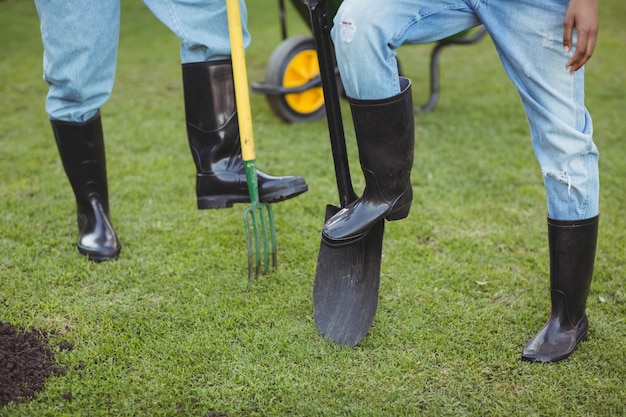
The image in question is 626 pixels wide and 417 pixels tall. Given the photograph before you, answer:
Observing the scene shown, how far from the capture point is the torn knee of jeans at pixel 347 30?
1.68 m

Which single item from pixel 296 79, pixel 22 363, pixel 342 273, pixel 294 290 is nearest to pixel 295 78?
pixel 296 79

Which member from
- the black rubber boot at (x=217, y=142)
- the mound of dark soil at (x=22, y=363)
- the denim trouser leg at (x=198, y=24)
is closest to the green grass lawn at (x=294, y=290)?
the mound of dark soil at (x=22, y=363)

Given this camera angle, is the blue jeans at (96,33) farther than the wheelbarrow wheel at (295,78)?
No

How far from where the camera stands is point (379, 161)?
1.80 m

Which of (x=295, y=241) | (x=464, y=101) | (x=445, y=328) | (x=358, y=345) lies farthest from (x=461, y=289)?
(x=464, y=101)

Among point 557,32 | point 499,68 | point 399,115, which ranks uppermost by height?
point 557,32

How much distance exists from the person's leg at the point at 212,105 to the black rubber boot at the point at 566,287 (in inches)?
32.8

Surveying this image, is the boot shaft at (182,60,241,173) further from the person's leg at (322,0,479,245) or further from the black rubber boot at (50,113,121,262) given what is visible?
the person's leg at (322,0,479,245)

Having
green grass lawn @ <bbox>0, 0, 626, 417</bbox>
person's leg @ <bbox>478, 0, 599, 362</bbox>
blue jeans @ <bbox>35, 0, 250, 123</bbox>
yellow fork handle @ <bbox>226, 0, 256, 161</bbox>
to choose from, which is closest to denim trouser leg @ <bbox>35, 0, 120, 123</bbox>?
blue jeans @ <bbox>35, 0, 250, 123</bbox>

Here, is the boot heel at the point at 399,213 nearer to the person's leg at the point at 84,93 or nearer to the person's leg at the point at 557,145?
the person's leg at the point at 557,145

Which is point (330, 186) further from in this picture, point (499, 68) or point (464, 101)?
point (499, 68)

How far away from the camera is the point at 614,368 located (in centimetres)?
188

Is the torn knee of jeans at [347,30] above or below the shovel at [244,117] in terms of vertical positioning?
above

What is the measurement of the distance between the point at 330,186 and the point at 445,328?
1227 millimetres
